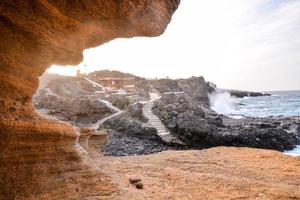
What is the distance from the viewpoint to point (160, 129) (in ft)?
92.2

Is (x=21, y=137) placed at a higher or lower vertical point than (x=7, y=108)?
lower

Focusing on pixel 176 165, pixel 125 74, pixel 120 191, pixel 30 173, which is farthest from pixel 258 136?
pixel 125 74

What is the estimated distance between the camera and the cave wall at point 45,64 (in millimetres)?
5199

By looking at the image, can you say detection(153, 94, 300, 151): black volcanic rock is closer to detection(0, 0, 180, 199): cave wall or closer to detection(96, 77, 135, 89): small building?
detection(0, 0, 180, 199): cave wall

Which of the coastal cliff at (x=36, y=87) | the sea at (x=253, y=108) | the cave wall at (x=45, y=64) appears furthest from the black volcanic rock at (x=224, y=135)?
the cave wall at (x=45, y=64)

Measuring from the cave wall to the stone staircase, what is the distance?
19532mm

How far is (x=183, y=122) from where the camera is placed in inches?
1092

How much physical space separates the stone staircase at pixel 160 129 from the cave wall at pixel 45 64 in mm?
19532

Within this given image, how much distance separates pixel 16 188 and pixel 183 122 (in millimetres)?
23051

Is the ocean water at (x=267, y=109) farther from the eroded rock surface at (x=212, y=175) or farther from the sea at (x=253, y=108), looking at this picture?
the eroded rock surface at (x=212, y=175)

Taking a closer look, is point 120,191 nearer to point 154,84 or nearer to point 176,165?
point 176,165

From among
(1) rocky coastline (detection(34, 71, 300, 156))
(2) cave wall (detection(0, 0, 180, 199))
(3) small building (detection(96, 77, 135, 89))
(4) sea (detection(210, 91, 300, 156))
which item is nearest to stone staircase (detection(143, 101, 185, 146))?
(1) rocky coastline (detection(34, 71, 300, 156))

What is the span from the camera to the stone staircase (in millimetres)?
25891

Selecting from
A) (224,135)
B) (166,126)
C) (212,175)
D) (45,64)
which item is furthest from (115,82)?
(45,64)
